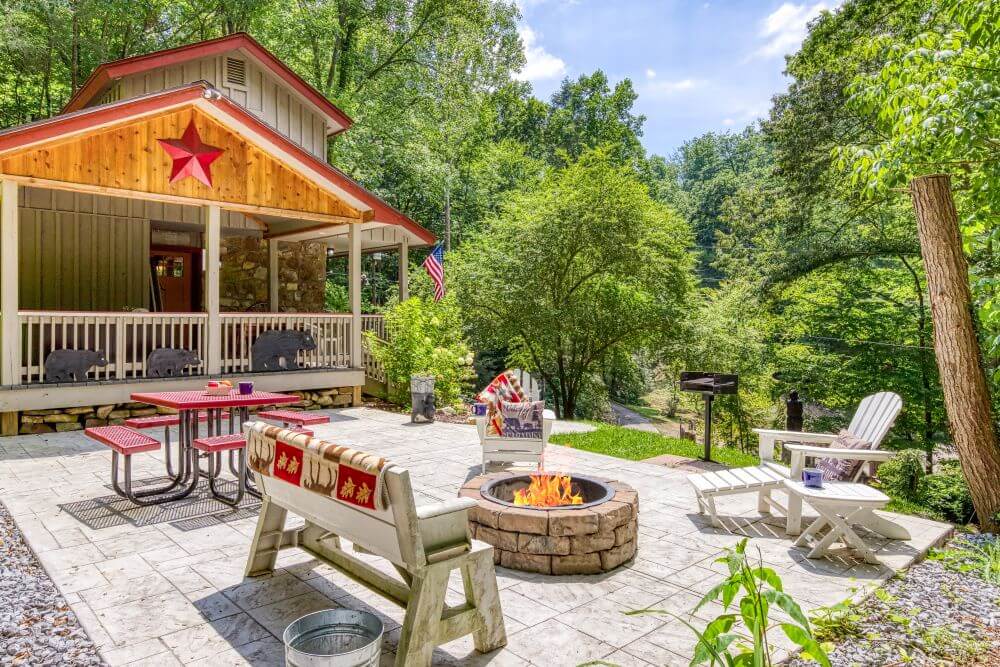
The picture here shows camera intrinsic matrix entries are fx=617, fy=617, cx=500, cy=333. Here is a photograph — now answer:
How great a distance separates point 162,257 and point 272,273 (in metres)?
2.07

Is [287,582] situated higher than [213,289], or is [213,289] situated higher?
[213,289]

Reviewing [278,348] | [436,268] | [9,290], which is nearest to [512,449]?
[278,348]

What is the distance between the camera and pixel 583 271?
46.9 ft

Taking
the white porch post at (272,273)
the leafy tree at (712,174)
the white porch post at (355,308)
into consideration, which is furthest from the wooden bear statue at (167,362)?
the leafy tree at (712,174)

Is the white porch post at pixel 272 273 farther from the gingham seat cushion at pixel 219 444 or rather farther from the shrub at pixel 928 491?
the shrub at pixel 928 491

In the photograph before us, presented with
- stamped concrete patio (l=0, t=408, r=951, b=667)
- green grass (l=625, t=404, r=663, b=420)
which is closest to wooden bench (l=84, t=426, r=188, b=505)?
stamped concrete patio (l=0, t=408, r=951, b=667)

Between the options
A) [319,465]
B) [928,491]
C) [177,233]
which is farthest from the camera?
[177,233]

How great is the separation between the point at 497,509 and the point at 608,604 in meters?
0.83

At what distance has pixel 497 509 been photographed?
3.70 metres

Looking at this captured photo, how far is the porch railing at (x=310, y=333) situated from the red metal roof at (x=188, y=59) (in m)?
4.84

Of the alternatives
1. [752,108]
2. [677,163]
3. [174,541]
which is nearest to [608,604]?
[174,541]

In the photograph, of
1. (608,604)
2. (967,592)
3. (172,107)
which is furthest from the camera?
(172,107)

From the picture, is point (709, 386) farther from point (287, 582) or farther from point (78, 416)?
point (78, 416)

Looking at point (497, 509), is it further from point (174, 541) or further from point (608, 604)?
point (174, 541)
